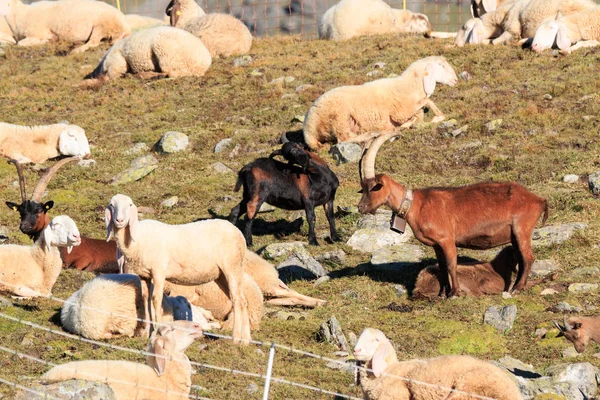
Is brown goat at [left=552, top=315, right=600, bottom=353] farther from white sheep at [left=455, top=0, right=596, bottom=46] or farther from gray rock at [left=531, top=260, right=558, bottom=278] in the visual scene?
white sheep at [left=455, top=0, right=596, bottom=46]

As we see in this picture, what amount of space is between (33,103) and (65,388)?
17906 mm

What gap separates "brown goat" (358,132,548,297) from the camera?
13.1 m

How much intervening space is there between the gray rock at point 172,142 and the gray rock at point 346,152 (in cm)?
298

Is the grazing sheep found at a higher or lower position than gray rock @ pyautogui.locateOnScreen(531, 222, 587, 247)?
lower

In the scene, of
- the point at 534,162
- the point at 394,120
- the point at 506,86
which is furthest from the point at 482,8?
the point at 534,162

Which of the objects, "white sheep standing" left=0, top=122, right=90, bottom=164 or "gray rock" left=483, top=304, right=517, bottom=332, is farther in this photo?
"white sheep standing" left=0, top=122, right=90, bottom=164

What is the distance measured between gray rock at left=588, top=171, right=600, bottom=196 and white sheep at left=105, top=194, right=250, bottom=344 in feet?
23.0

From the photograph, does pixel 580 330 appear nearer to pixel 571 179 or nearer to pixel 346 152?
pixel 571 179

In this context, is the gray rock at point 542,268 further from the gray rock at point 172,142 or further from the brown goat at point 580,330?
the gray rock at point 172,142

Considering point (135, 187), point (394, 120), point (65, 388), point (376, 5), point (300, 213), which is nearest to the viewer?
point (65, 388)

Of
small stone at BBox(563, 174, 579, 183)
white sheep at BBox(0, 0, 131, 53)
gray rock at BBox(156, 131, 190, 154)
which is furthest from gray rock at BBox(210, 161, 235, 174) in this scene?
white sheep at BBox(0, 0, 131, 53)

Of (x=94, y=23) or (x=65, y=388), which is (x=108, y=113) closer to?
(x=94, y=23)

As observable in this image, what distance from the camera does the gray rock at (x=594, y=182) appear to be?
16.2 meters

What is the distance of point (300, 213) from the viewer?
1741 centimetres
